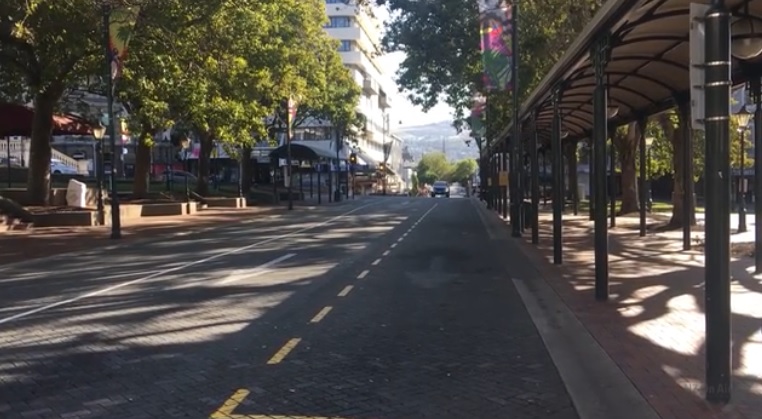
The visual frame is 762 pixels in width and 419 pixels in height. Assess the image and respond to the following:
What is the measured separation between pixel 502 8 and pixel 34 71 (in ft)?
49.7

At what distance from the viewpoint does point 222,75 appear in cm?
2683

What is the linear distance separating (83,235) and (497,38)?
14.0 meters

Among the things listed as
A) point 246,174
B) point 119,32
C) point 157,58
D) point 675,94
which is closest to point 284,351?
point 675,94

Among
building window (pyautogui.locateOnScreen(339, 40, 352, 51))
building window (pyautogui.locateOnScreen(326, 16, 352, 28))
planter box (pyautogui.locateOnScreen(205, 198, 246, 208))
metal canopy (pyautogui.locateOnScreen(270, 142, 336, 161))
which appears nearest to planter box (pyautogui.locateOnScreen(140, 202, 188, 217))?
planter box (pyautogui.locateOnScreen(205, 198, 246, 208))

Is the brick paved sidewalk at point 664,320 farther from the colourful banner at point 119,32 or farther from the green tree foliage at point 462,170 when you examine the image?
the green tree foliage at point 462,170

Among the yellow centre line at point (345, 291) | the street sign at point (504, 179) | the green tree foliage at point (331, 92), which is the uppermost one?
the green tree foliage at point (331, 92)

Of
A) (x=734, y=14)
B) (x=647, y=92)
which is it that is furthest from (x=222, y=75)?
(x=734, y=14)

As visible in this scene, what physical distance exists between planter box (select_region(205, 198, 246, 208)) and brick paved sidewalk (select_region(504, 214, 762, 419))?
3077cm

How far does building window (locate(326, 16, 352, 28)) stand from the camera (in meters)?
112

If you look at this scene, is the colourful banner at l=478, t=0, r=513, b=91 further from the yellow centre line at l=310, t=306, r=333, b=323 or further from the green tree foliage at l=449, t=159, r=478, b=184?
the green tree foliage at l=449, t=159, r=478, b=184

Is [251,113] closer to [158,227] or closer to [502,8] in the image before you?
[158,227]

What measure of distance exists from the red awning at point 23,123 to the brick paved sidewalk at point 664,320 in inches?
889

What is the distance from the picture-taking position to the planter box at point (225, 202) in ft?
156

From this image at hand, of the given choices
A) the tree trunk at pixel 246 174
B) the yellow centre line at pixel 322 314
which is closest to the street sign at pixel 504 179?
the yellow centre line at pixel 322 314
